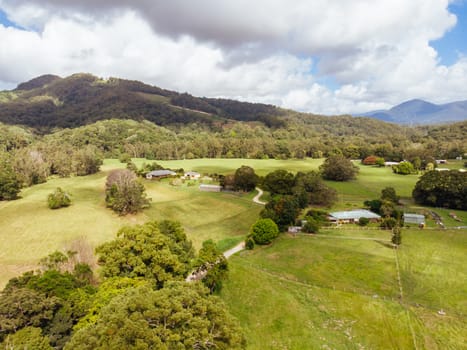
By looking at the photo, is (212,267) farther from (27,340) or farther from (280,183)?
(280,183)

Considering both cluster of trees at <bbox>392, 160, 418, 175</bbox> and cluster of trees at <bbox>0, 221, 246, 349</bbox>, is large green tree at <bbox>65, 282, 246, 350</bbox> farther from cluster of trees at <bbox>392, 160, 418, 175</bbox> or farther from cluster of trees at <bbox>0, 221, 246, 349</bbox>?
cluster of trees at <bbox>392, 160, 418, 175</bbox>

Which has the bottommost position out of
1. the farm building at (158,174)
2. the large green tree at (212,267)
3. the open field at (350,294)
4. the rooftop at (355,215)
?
the open field at (350,294)

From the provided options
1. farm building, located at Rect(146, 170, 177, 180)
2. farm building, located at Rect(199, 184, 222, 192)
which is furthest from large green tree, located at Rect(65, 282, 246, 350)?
farm building, located at Rect(146, 170, 177, 180)

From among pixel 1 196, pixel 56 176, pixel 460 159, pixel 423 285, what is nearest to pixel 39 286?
pixel 423 285

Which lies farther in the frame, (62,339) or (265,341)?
(265,341)

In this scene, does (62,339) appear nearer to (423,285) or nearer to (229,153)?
(423,285)

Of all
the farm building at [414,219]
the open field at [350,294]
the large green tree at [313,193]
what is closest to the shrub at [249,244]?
the open field at [350,294]

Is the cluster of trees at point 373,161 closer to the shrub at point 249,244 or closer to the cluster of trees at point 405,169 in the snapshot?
the cluster of trees at point 405,169

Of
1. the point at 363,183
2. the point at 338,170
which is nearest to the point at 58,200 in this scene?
the point at 338,170
